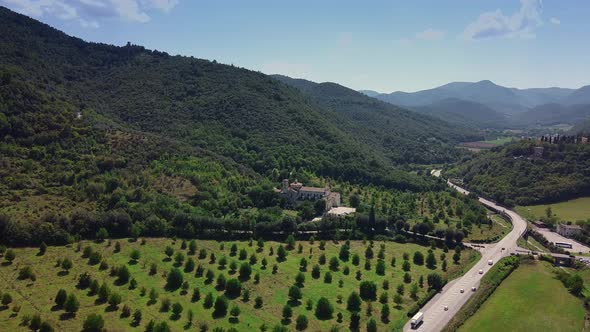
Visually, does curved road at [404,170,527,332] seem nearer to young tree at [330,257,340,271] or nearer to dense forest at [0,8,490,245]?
dense forest at [0,8,490,245]

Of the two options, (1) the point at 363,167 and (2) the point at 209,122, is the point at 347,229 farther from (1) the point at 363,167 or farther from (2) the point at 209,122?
(2) the point at 209,122

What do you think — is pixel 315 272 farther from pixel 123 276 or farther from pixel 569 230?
pixel 569 230

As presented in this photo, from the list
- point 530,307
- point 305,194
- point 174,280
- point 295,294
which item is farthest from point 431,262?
point 174,280

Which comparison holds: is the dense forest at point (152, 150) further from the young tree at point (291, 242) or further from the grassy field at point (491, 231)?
the grassy field at point (491, 231)

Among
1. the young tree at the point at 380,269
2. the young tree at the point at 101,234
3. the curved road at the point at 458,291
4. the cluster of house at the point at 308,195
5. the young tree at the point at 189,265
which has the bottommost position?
the curved road at the point at 458,291

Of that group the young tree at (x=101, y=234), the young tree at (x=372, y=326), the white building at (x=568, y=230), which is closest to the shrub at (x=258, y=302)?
the young tree at (x=372, y=326)
